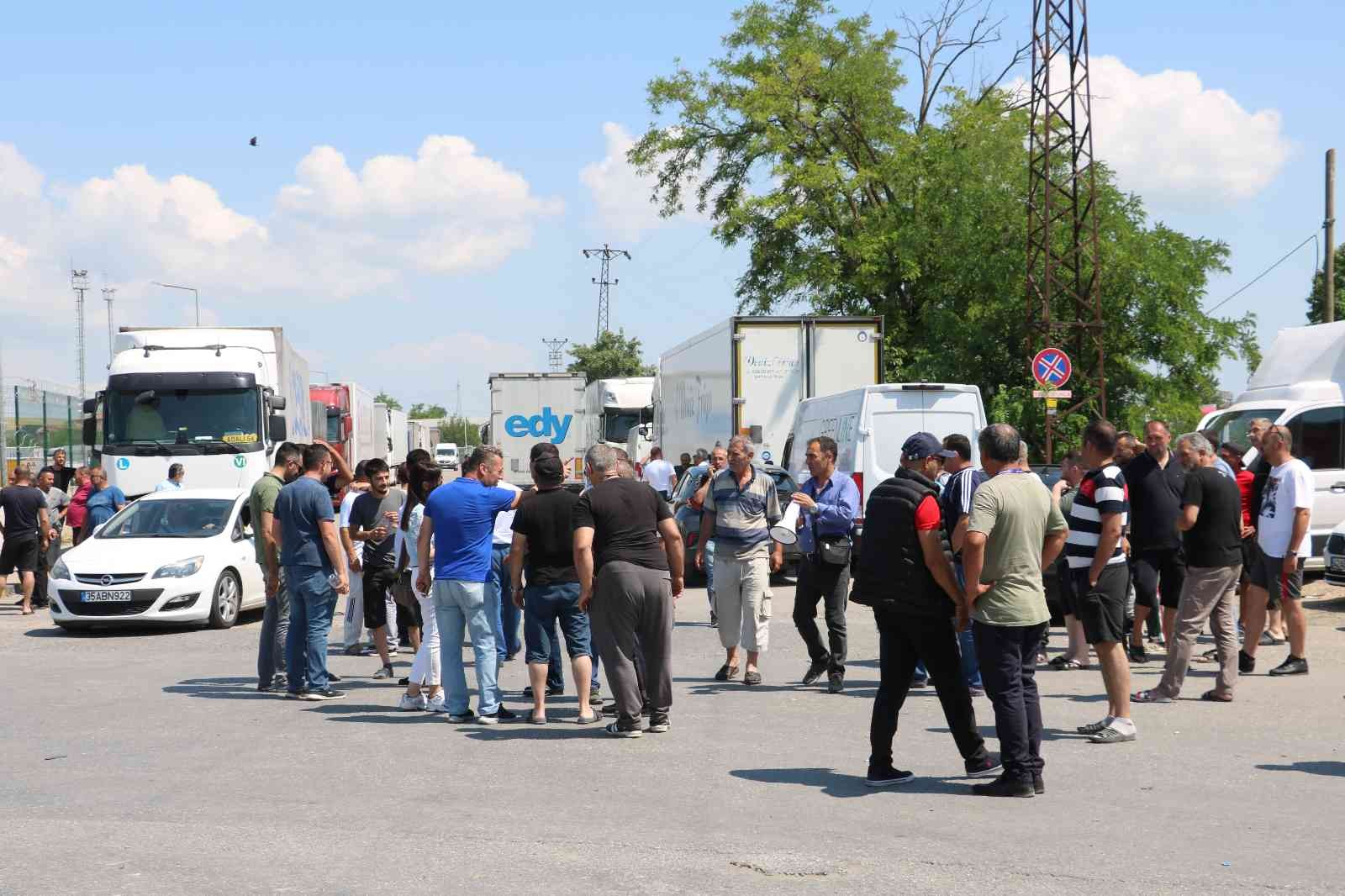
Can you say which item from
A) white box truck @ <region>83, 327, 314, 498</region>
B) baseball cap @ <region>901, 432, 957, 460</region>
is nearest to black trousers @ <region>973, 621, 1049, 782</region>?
baseball cap @ <region>901, 432, 957, 460</region>

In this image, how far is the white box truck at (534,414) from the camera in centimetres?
3375

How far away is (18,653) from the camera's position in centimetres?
1378

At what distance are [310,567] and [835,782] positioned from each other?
4552 mm

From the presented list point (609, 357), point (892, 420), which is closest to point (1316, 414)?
point (892, 420)

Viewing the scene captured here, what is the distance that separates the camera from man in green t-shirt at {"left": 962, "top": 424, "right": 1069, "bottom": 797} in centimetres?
710

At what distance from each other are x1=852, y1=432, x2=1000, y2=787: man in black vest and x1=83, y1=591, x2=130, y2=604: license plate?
384 inches

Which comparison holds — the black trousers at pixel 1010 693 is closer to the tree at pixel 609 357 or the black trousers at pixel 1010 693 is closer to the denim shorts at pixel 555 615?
the denim shorts at pixel 555 615

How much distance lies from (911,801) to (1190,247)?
26.0 meters

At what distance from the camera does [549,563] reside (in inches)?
361

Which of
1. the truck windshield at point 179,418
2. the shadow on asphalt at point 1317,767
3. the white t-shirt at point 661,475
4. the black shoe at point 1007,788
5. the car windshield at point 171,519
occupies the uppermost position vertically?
the truck windshield at point 179,418

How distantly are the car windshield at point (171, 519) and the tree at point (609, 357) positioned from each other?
→ 64.9 metres

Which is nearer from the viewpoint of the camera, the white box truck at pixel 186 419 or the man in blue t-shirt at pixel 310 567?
the man in blue t-shirt at pixel 310 567

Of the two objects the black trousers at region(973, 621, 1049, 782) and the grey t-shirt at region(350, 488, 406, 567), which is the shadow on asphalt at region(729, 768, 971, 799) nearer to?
the black trousers at region(973, 621, 1049, 782)

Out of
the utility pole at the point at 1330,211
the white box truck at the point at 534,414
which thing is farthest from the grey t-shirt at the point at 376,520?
the utility pole at the point at 1330,211
